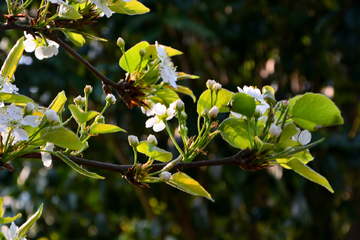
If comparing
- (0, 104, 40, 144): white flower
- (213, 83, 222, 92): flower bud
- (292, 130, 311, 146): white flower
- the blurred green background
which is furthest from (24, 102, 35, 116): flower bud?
the blurred green background

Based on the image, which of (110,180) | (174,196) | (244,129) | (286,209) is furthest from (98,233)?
(244,129)

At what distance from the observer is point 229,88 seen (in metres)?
1.45

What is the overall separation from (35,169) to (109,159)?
42 centimetres

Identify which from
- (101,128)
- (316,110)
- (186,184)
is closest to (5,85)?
(101,128)

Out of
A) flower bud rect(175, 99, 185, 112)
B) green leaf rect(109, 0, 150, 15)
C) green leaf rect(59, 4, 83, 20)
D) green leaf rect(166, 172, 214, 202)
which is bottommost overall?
green leaf rect(166, 172, 214, 202)

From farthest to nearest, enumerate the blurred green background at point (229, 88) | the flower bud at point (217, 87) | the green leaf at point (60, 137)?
Result: the blurred green background at point (229, 88) < the flower bud at point (217, 87) < the green leaf at point (60, 137)

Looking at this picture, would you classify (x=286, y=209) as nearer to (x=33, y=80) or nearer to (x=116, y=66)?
(x=116, y=66)

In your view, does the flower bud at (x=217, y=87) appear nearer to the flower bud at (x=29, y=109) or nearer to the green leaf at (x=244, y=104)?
the green leaf at (x=244, y=104)

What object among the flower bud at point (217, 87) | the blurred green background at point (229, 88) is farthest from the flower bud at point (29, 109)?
the blurred green background at point (229, 88)

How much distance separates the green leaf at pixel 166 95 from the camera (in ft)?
1.70

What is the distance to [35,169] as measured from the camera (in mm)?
1989

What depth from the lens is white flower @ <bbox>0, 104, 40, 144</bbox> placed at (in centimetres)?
37

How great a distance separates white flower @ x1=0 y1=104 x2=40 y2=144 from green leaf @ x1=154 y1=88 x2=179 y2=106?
7.1 inches

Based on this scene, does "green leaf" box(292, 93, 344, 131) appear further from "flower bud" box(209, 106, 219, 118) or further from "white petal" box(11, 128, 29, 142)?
"white petal" box(11, 128, 29, 142)
